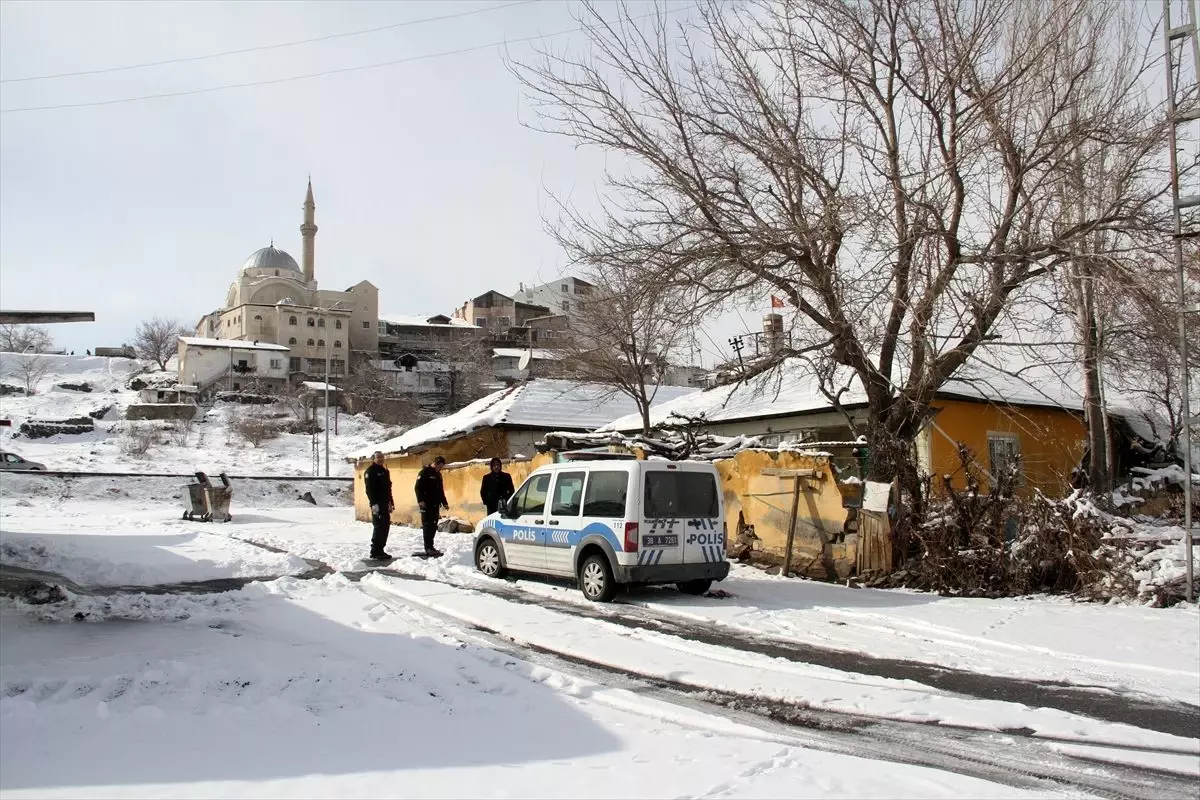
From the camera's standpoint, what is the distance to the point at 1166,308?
1104 centimetres

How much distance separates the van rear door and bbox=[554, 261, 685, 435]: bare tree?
2.86 m

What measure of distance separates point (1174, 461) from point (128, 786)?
25293mm

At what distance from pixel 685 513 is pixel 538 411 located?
57.6ft

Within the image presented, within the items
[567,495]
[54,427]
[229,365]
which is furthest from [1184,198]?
[229,365]

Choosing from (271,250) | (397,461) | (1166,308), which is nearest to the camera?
(1166,308)

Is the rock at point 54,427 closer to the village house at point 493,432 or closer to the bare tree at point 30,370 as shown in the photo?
the bare tree at point 30,370

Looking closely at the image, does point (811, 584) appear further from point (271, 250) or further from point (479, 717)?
point (271, 250)

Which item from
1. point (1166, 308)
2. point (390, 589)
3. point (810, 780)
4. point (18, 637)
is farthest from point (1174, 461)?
point (18, 637)

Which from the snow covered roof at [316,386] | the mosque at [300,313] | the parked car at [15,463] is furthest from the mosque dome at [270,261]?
the parked car at [15,463]

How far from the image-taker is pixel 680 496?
11312 mm

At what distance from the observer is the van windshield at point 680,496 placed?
11.1m

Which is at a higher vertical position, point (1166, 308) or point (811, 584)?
point (1166, 308)

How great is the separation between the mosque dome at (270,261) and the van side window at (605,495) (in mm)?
96622

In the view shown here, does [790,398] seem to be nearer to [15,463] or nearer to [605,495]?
[605,495]
